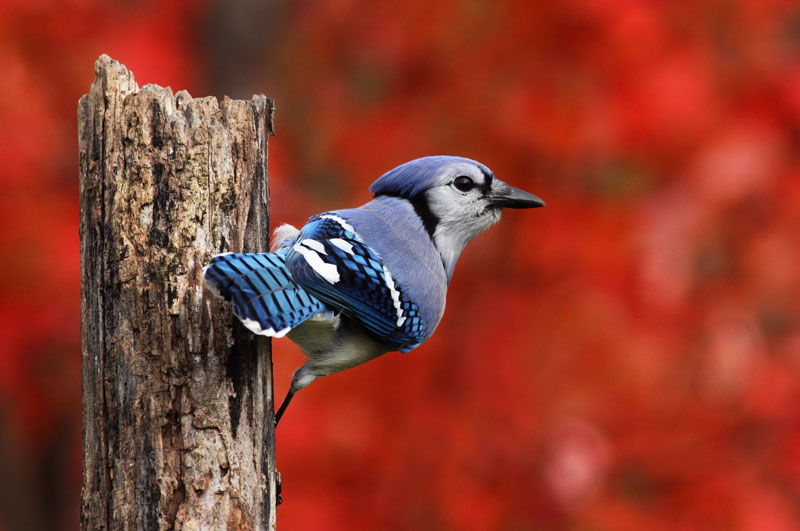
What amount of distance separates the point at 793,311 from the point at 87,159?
404 centimetres

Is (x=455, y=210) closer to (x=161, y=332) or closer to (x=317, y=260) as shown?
(x=317, y=260)

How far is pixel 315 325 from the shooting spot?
2.28 metres

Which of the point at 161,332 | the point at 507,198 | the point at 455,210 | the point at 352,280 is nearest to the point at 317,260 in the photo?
the point at 352,280

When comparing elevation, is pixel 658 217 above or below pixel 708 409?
above

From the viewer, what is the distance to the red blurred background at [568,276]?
14.6 feet

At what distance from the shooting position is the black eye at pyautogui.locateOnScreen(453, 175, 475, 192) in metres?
2.76

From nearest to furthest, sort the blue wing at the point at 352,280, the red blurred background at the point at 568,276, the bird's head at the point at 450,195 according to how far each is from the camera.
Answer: the blue wing at the point at 352,280, the bird's head at the point at 450,195, the red blurred background at the point at 568,276

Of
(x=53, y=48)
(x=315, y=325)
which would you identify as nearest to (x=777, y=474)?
(x=315, y=325)

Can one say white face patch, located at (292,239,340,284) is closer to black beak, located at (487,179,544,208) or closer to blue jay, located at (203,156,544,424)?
blue jay, located at (203,156,544,424)

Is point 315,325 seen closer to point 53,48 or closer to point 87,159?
point 87,159

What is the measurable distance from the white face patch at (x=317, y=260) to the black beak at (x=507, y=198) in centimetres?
78

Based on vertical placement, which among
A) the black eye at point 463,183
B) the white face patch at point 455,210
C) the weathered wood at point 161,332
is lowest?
the weathered wood at point 161,332

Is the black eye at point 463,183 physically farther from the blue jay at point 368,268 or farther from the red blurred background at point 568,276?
the red blurred background at point 568,276

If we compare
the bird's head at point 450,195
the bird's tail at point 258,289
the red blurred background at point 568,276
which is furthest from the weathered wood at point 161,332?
the red blurred background at point 568,276
